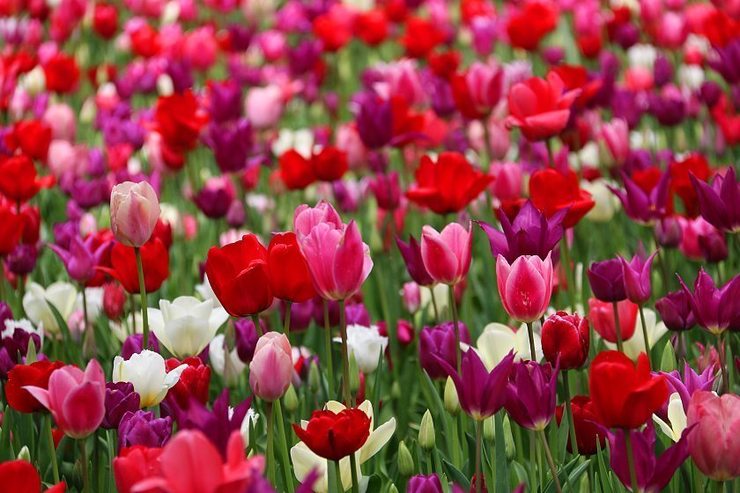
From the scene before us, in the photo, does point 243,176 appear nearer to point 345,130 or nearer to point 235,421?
point 345,130

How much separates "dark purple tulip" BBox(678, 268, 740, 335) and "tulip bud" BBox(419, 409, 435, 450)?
1.70ft

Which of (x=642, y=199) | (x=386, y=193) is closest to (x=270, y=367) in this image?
(x=642, y=199)

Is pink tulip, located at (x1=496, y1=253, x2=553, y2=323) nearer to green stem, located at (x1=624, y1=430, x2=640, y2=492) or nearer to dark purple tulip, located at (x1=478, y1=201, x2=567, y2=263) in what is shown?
dark purple tulip, located at (x1=478, y1=201, x2=567, y2=263)

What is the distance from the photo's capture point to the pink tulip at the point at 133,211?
2238 millimetres

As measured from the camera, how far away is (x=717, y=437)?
158 centimetres

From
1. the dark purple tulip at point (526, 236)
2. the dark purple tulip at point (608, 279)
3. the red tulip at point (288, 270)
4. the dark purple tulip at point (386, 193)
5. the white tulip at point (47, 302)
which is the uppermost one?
the red tulip at point (288, 270)

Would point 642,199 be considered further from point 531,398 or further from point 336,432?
point 336,432

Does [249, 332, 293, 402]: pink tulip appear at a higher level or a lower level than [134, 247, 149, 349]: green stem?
higher

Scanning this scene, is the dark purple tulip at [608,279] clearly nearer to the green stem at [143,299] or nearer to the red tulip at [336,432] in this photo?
the red tulip at [336,432]

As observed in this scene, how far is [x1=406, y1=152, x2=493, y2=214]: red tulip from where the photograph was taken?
2783 mm

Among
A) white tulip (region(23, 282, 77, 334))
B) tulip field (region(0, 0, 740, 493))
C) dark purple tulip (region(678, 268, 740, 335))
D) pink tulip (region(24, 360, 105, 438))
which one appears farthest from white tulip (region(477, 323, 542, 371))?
white tulip (region(23, 282, 77, 334))

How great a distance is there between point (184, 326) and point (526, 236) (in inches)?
27.6

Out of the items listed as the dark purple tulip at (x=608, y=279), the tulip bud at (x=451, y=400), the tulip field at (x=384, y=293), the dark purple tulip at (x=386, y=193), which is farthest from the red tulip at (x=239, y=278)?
the dark purple tulip at (x=386, y=193)

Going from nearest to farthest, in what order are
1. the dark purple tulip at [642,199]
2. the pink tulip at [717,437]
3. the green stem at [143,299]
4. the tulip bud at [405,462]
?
the pink tulip at [717,437], the tulip bud at [405,462], the green stem at [143,299], the dark purple tulip at [642,199]
